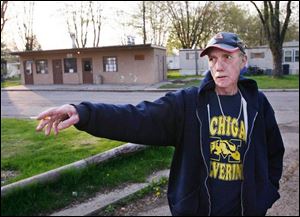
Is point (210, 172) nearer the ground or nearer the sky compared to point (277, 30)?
nearer the ground

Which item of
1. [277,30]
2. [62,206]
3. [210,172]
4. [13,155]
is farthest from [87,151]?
[277,30]

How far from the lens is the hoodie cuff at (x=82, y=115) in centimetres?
163

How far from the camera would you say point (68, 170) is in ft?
17.3

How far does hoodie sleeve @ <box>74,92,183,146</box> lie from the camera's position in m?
1.69

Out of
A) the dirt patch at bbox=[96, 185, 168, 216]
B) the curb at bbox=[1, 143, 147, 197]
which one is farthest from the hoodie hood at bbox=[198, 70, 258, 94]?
the curb at bbox=[1, 143, 147, 197]

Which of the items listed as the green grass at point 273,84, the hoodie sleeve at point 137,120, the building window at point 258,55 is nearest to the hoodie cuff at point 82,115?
the hoodie sleeve at point 137,120

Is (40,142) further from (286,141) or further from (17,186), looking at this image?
(286,141)

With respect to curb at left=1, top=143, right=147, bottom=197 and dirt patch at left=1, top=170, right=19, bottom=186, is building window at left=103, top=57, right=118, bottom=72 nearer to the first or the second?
curb at left=1, top=143, right=147, bottom=197

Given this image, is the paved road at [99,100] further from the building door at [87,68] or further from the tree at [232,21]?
the tree at [232,21]

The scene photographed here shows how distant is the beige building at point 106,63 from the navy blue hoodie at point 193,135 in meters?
1.83

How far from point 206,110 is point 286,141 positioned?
699 cm

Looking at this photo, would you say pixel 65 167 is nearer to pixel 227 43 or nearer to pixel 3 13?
pixel 3 13

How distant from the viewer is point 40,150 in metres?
6.74

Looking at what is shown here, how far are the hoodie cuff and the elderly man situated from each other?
4 cm
